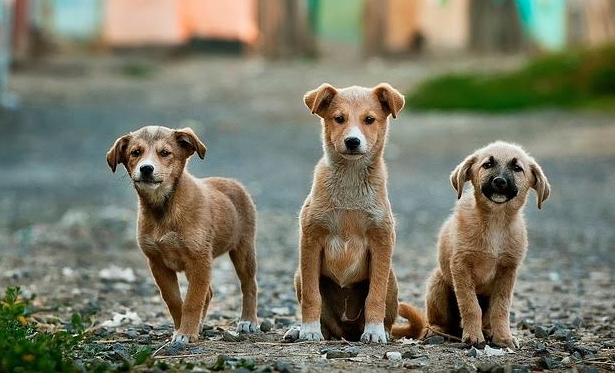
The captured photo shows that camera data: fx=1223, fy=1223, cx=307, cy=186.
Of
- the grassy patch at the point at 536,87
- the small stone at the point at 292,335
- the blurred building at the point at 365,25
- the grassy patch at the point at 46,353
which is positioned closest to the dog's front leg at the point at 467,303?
the small stone at the point at 292,335

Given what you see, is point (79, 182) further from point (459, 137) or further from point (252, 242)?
point (252, 242)

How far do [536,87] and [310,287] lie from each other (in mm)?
17370

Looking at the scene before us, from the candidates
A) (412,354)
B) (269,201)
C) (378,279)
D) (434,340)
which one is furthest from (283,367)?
(269,201)

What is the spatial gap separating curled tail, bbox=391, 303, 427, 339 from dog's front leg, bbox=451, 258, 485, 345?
0.60 m

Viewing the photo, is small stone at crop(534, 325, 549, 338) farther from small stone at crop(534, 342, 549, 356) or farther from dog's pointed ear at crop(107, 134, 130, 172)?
dog's pointed ear at crop(107, 134, 130, 172)

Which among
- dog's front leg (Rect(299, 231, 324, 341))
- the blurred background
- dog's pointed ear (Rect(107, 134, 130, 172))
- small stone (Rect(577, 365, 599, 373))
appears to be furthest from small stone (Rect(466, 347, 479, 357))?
dog's pointed ear (Rect(107, 134, 130, 172))

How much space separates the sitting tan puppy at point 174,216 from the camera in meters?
6.82

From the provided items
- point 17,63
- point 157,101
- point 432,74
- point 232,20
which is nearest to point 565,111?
point 432,74

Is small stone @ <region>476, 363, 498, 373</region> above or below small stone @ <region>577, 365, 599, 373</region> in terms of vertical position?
above

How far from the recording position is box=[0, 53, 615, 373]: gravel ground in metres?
6.84

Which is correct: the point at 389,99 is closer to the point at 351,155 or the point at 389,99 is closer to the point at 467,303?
the point at 351,155

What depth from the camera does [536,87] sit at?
76.9ft

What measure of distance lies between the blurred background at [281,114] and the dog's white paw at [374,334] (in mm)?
2065

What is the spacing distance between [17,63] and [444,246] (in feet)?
78.6
